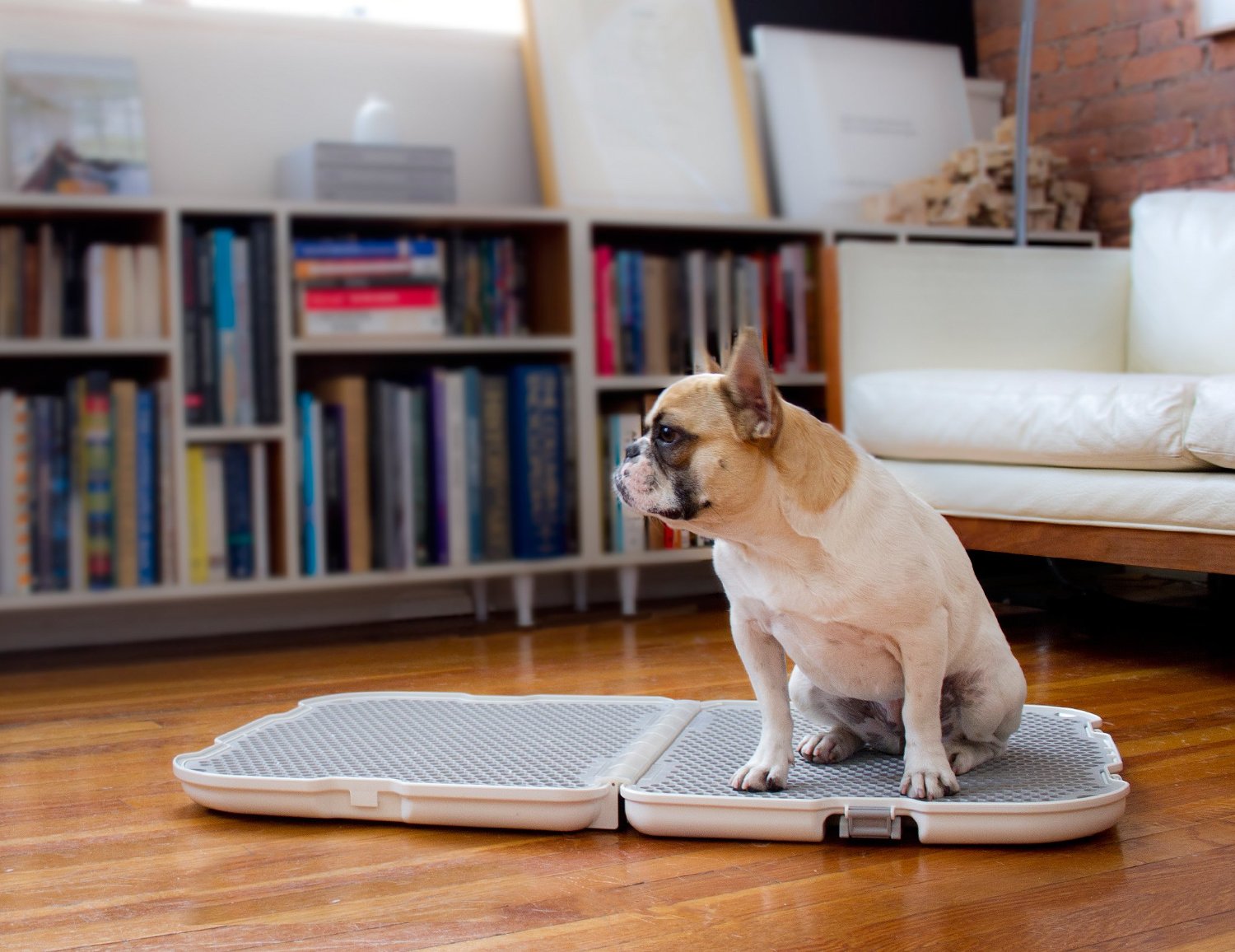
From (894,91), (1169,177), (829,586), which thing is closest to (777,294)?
(894,91)

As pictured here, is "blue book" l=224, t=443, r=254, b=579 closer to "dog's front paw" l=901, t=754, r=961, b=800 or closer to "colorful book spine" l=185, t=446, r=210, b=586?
"colorful book spine" l=185, t=446, r=210, b=586

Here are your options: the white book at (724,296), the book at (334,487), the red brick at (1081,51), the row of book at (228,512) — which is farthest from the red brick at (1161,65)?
the row of book at (228,512)

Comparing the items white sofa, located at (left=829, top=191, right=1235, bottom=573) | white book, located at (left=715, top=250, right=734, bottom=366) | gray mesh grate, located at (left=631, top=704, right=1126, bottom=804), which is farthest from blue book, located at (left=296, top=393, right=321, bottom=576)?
gray mesh grate, located at (left=631, top=704, right=1126, bottom=804)

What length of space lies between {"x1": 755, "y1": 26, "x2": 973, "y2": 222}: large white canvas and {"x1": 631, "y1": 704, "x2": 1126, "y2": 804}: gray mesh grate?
193 centimetres

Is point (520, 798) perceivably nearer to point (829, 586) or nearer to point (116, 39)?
point (829, 586)

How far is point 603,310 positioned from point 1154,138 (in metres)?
1.56

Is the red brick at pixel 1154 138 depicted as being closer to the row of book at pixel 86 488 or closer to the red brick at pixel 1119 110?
the red brick at pixel 1119 110

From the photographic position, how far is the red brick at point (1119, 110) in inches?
136

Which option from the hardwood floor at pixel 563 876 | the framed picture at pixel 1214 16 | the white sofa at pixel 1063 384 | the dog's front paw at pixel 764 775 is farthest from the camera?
the framed picture at pixel 1214 16

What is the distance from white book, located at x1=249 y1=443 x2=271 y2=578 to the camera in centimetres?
266

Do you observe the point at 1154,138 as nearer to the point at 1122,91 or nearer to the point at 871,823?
the point at 1122,91

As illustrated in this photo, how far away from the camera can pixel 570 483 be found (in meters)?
2.92

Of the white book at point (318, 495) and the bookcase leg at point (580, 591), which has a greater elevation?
the white book at point (318, 495)

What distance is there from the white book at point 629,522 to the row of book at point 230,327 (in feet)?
2.45
